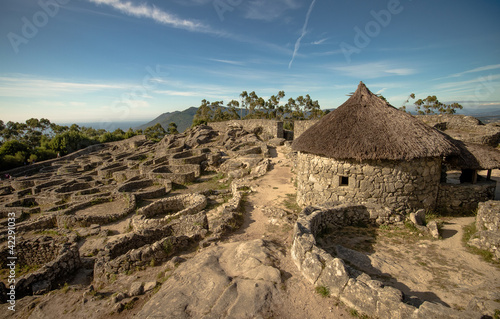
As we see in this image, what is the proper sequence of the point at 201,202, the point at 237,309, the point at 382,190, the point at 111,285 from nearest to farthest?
the point at 237,309 → the point at 111,285 → the point at 382,190 → the point at 201,202

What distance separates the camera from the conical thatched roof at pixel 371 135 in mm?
8570

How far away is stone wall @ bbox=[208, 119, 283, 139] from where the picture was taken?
31000 mm

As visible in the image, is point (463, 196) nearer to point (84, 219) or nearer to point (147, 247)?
point (147, 247)

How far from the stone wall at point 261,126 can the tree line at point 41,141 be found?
55.2 ft

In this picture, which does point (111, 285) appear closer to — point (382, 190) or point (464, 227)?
point (382, 190)

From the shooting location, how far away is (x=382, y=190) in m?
8.87

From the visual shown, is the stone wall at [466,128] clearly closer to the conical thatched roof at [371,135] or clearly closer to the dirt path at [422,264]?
the conical thatched roof at [371,135]

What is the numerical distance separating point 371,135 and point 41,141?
62.4 m

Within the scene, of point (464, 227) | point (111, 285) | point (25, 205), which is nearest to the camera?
point (111, 285)

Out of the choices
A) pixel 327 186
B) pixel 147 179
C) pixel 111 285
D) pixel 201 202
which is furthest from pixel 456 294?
pixel 147 179

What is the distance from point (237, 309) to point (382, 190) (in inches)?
280

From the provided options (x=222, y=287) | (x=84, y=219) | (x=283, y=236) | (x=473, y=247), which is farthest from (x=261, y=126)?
(x=222, y=287)

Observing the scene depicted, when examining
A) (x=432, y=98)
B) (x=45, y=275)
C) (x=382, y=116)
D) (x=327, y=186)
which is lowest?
(x=45, y=275)

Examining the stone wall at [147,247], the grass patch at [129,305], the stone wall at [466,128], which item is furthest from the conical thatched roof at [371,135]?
the stone wall at [466,128]
